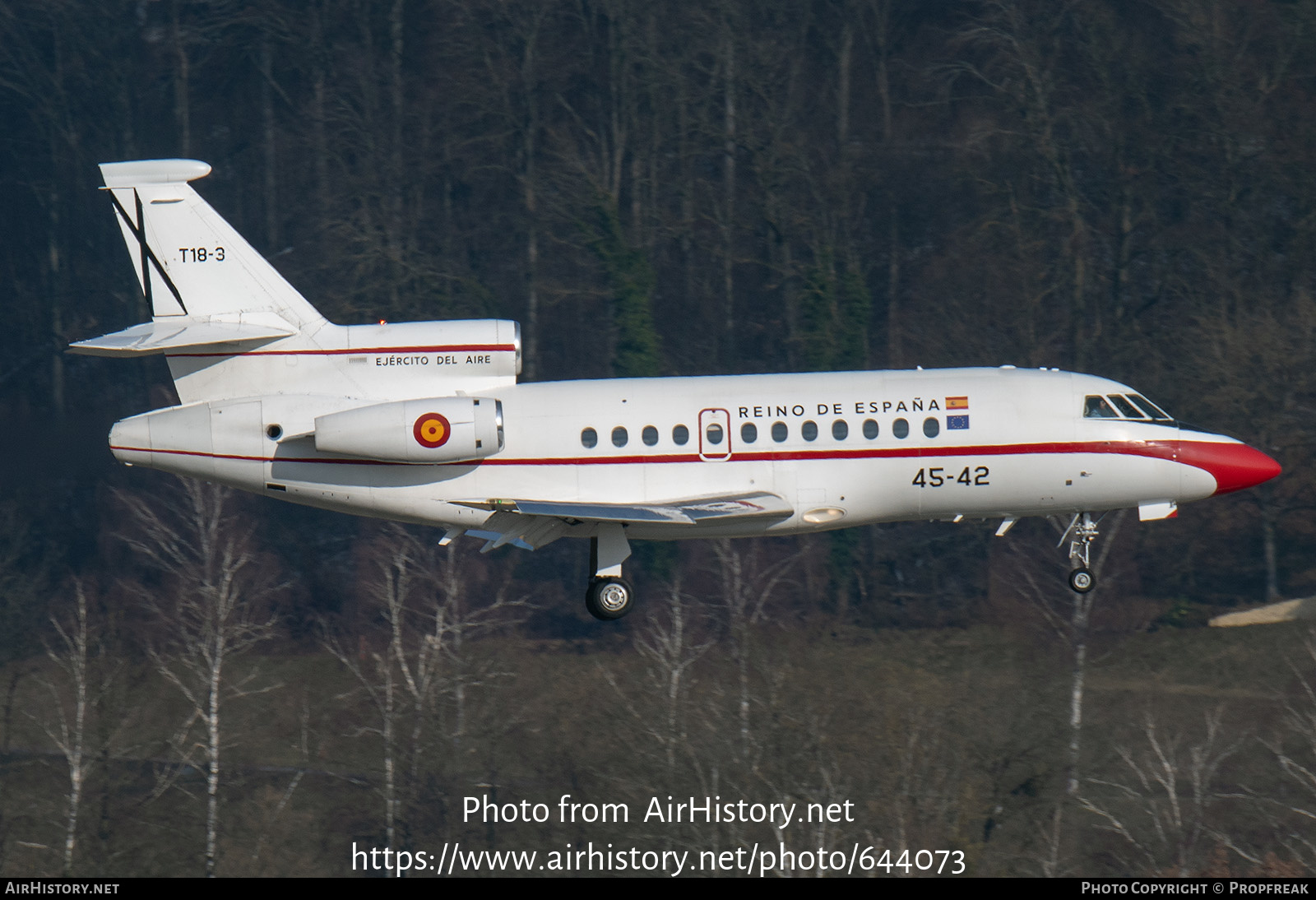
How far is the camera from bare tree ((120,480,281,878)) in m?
46.8

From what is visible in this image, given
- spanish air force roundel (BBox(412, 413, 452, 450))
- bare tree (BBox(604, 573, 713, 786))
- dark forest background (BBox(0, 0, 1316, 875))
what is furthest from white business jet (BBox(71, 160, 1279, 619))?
bare tree (BBox(604, 573, 713, 786))

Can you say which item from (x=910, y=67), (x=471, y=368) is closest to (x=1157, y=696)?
(x=471, y=368)

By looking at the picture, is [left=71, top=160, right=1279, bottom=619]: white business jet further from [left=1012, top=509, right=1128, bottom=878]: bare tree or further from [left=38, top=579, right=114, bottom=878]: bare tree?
[left=38, top=579, right=114, bottom=878]: bare tree

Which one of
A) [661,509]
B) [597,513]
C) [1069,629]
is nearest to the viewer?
[597,513]

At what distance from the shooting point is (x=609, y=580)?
28344 mm

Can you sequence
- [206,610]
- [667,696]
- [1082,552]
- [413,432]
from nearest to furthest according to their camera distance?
[413,432] → [1082,552] → [667,696] → [206,610]

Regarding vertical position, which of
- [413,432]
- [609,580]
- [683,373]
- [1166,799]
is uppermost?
[683,373]

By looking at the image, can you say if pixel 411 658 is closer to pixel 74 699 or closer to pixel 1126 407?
pixel 74 699

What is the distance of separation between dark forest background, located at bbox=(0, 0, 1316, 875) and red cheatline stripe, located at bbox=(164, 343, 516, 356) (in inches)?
704

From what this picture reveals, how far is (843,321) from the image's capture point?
202 feet

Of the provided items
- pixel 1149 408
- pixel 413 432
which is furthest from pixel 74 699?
pixel 1149 408

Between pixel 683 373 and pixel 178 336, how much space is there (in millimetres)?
37357

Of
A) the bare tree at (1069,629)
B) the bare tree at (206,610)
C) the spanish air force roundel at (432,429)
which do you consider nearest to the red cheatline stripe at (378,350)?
the spanish air force roundel at (432,429)
